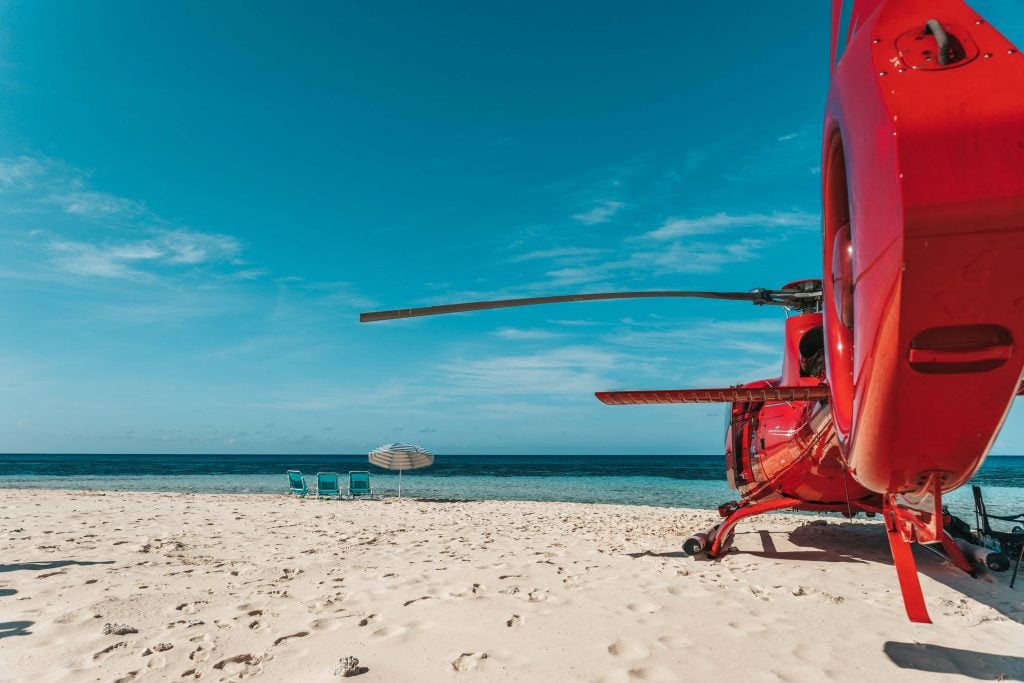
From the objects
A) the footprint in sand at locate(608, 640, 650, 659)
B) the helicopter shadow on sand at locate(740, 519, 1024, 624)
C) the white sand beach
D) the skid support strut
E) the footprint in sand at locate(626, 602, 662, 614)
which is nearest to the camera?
the white sand beach

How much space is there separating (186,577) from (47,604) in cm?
125

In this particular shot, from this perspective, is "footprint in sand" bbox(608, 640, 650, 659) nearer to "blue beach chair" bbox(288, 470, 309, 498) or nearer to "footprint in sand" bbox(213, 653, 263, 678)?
"footprint in sand" bbox(213, 653, 263, 678)

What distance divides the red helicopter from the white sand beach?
195cm

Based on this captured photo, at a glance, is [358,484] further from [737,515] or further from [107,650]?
[107,650]

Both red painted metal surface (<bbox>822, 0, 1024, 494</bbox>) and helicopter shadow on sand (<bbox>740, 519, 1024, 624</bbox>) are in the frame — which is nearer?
red painted metal surface (<bbox>822, 0, 1024, 494</bbox>)

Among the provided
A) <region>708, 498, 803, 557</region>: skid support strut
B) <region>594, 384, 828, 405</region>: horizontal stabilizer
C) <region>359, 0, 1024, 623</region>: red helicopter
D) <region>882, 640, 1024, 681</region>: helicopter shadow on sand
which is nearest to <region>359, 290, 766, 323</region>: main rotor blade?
<region>594, 384, 828, 405</region>: horizontal stabilizer

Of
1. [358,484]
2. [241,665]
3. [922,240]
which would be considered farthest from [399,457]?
[922,240]

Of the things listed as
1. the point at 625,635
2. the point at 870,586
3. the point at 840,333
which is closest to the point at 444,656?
the point at 625,635

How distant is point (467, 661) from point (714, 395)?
2369 millimetres

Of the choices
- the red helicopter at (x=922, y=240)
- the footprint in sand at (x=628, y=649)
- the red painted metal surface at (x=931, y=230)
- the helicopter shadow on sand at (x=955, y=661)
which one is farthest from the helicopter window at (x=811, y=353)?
the red painted metal surface at (x=931, y=230)

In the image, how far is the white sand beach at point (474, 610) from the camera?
11.8 feet

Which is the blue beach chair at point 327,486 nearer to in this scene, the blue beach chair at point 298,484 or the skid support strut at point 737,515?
the blue beach chair at point 298,484

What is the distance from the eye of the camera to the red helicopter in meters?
1.55

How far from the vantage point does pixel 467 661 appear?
358 cm
